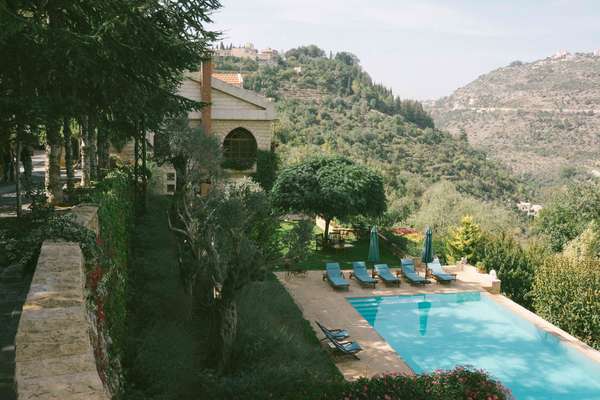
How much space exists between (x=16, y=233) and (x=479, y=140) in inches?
4026

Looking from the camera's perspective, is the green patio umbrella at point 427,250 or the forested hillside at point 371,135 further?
the forested hillside at point 371,135

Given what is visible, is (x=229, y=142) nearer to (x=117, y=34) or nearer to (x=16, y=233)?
(x=117, y=34)

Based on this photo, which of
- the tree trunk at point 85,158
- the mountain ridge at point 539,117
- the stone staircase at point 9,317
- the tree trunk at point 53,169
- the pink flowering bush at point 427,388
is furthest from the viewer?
the mountain ridge at point 539,117

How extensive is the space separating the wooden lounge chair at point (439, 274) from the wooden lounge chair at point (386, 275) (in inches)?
59.1

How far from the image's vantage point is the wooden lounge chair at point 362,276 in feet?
61.3

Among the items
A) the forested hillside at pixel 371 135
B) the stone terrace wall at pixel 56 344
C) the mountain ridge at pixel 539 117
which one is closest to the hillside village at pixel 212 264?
the stone terrace wall at pixel 56 344

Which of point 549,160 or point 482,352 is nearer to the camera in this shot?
point 482,352

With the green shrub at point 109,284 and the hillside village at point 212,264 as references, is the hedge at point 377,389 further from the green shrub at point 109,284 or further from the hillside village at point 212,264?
the green shrub at point 109,284

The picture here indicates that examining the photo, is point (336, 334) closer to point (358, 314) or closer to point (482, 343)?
point (358, 314)

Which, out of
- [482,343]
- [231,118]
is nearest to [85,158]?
[482,343]

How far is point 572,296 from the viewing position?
16.5 meters

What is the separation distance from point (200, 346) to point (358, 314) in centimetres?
640

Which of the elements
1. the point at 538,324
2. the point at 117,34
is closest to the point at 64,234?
the point at 117,34

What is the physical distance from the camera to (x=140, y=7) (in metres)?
11.0
